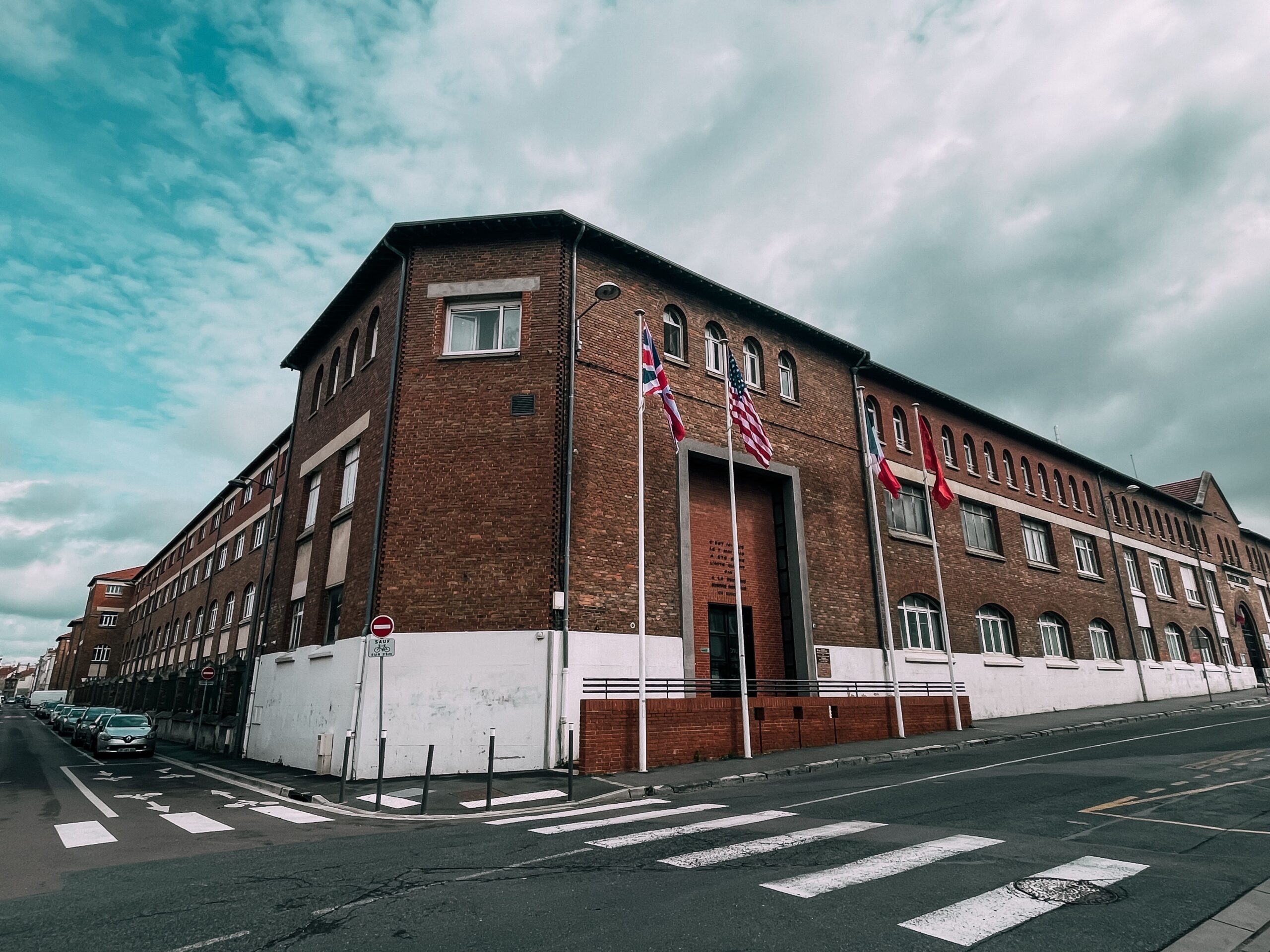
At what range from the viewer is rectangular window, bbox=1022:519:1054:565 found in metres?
30.9

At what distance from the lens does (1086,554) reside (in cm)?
3434

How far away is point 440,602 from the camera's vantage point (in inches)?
614

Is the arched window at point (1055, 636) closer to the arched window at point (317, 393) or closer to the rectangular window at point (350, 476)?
the rectangular window at point (350, 476)

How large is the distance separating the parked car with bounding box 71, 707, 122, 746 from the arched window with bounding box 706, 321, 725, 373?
2643 centimetres

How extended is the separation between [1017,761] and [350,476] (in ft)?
57.7

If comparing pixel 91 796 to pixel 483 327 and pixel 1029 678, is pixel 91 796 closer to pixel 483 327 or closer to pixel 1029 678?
pixel 483 327

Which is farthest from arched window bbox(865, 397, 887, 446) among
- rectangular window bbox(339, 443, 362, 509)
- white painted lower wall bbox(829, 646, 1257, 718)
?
rectangular window bbox(339, 443, 362, 509)

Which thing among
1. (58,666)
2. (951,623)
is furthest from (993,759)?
(58,666)

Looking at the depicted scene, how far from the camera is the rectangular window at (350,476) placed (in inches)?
779

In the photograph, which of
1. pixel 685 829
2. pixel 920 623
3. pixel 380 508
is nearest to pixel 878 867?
pixel 685 829

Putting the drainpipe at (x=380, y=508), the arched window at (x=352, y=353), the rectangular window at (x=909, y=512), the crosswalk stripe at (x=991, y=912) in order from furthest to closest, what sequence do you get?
the rectangular window at (x=909, y=512), the arched window at (x=352, y=353), the drainpipe at (x=380, y=508), the crosswalk stripe at (x=991, y=912)

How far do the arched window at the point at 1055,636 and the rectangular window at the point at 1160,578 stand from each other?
440 inches

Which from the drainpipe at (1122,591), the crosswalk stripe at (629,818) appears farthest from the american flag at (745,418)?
the drainpipe at (1122,591)

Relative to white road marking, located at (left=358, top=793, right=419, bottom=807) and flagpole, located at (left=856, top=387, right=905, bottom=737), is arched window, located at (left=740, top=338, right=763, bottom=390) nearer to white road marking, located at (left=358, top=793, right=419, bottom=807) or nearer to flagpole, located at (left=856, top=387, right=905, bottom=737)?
flagpole, located at (left=856, top=387, right=905, bottom=737)
